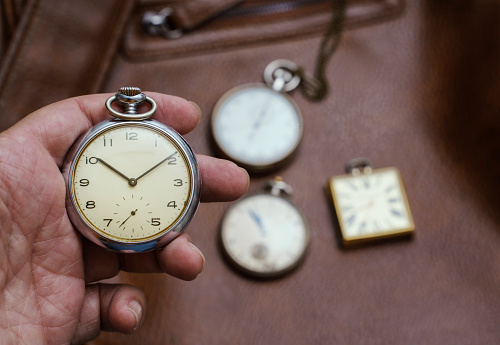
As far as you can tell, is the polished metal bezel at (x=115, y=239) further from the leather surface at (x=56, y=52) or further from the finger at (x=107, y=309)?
the leather surface at (x=56, y=52)

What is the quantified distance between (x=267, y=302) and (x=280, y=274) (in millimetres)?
80

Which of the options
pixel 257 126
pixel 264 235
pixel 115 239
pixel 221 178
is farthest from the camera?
pixel 257 126

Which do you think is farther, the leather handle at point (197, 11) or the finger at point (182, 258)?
the leather handle at point (197, 11)

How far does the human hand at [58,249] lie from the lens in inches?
45.4

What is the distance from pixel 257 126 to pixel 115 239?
684 mm

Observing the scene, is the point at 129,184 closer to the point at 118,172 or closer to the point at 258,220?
the point at 118,172

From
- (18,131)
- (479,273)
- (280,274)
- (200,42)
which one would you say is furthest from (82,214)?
(479,273)

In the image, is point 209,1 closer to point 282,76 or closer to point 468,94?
point 282,76

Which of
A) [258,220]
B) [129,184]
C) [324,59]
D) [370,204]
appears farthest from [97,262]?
[324,59]

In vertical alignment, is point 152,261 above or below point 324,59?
below

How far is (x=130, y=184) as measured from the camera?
3.90 feet

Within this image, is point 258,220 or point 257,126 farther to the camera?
point 257,126

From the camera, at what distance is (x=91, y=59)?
171 centimetres

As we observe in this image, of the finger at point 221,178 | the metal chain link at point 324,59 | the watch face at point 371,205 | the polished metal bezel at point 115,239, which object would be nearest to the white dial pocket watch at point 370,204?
the watch face at point 371,205
